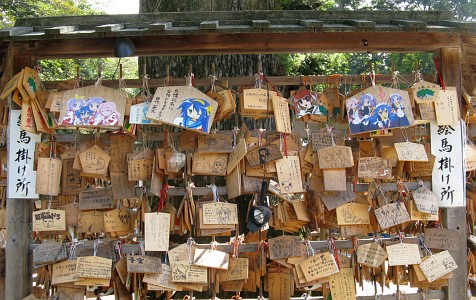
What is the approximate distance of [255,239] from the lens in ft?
13.4

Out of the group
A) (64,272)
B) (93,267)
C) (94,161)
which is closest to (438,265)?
(93,267)

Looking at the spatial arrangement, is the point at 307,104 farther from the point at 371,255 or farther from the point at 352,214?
the point at 371,255

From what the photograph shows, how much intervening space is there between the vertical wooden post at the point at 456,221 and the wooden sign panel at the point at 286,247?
120cm

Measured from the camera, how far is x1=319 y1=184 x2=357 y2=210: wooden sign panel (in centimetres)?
371

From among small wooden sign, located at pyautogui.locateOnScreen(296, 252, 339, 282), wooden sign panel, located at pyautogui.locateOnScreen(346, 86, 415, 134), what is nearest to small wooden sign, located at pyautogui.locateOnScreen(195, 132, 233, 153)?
wooden sign panel, located at pyautogui.locateOnScreen(346, 86, 415, 134)

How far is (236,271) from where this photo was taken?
12.2 feet

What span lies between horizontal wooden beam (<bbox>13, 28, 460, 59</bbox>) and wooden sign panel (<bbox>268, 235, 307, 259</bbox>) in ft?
4.87

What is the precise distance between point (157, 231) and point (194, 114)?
929 mm

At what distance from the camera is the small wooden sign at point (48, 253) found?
363 centimetres

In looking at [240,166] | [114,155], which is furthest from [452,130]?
[114,155]

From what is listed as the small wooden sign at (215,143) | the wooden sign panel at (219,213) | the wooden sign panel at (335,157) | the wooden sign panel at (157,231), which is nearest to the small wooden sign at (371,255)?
the wooden sign panel at (335,157)

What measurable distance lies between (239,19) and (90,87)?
4.06ft

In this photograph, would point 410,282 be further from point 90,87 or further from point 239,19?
point 90,87

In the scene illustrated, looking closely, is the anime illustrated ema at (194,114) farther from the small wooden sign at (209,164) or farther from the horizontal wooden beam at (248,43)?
the horizontal wooden beam at (248,43)
